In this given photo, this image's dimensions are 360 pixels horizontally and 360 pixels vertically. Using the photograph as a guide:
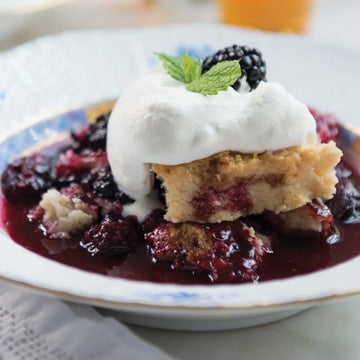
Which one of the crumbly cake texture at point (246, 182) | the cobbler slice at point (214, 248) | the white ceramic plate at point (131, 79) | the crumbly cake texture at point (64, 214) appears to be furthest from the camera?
the crumbly cake texture at point (64, 214)

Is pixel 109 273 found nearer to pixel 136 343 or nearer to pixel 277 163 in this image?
pixel 136 343

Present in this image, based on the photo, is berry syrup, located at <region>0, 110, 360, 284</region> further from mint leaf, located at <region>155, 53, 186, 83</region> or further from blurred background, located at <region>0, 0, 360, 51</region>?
blurred background, located at <region>0, 0, 360, 51</region>

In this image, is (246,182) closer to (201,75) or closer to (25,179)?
(201,75)

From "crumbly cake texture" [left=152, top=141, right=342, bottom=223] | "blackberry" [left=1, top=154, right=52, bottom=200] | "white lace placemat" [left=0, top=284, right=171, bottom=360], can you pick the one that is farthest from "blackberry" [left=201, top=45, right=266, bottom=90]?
"white lace placemat" [left=0, top=284, right=171, bottom=360]

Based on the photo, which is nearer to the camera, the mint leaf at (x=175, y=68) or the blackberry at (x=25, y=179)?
the mint leaf at (x=175, y=68)

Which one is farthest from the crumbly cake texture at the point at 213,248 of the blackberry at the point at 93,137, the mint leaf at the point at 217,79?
the blackberry at the point at 93,137

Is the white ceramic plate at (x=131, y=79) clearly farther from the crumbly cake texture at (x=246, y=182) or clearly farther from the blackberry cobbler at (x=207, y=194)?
the crumbly cake texture at (x=246, y=182)
